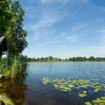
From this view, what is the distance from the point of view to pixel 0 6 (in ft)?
67.4

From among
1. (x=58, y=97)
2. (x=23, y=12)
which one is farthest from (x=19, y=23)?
(x=58, y=97)

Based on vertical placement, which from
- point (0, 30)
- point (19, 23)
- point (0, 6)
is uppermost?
point (19, 23)

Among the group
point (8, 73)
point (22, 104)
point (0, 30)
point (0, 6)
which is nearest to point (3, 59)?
point (8, 73)

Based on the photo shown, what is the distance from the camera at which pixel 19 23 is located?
173ft

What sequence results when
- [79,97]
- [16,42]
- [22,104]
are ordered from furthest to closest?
[16,42]
[79,97]
[22,104]

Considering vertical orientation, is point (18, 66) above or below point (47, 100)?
above

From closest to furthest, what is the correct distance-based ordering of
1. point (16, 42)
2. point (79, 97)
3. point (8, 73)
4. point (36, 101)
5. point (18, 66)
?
point (36, 101), point (79, 97), point (8, 73), point (18, 66), point (16, 42)

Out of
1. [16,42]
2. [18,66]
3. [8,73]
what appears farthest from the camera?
[16,42]

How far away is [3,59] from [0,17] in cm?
1532

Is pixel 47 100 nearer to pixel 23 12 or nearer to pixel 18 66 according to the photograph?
pixel 18 66

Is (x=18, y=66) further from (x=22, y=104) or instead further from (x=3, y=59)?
(x=22, y=104)

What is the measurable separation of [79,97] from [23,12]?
1438 inches

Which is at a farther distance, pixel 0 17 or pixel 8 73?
pixel 8 73

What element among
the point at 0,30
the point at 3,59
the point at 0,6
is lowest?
the point at 3,59
